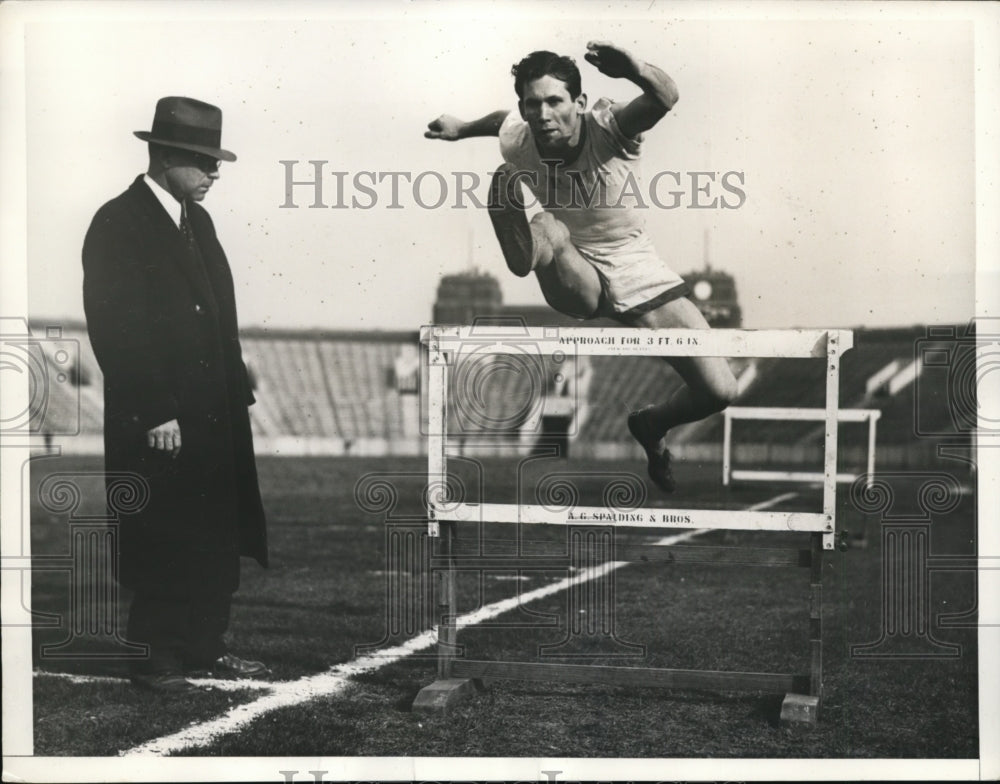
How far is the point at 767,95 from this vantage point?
176 inches

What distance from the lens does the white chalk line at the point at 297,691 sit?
3.87 m

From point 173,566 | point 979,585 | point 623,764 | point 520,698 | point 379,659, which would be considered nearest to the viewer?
point 623,764

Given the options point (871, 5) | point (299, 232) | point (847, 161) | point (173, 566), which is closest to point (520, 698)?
point (173, 566)

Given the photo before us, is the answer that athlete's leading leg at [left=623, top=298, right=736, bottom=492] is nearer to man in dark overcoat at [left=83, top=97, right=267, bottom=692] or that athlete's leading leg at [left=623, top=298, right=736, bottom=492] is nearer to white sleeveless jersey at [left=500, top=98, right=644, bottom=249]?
white sleeveless jersey at [left=500, top=98, right=644, bottom=249]

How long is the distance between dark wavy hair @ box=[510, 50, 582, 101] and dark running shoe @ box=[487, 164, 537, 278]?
0.34 metres

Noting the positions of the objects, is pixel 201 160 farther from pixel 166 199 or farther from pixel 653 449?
pixel 653 449

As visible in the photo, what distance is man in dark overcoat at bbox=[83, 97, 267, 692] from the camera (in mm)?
4594

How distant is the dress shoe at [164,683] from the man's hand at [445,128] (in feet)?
7.50

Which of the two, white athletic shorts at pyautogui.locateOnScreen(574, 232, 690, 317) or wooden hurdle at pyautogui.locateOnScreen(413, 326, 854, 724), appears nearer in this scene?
wooden hurdle at pyautogui.locateOnScreen(413, 326, 854, 724)

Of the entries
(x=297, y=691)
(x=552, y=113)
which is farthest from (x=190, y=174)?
(x=297, y=691)

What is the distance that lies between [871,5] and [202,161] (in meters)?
2.64

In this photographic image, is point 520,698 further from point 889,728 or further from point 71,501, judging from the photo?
point 71,501

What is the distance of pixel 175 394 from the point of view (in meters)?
4.65

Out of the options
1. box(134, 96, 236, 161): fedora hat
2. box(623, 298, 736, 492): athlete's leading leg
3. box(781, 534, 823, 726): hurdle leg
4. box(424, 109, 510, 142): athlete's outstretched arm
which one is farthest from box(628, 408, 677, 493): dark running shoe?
box(134, 96, 236, 161): fedora hat
